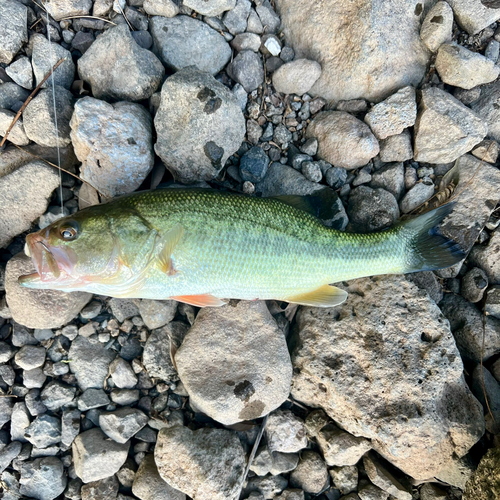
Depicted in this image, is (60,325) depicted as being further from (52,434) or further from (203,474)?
(203,474)

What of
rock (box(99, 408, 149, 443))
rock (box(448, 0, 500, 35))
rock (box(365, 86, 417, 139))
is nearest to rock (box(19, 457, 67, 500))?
rock (box(99, 408, 149, 443))

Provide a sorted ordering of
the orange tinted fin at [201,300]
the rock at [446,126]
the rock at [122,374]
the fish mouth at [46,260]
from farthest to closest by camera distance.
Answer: the rock at [446,126] < the rock at [122,374] < the orange tinted fin at [201,300] < the fish mouth at [46,260]

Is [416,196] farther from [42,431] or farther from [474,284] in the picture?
[42,431]

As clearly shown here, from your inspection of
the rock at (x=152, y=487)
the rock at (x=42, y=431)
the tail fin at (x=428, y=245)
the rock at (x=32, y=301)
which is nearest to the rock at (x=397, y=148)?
the tail fin at (x=428, y=245)

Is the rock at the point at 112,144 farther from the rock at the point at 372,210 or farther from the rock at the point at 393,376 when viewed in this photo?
the rock at the point at 393,376

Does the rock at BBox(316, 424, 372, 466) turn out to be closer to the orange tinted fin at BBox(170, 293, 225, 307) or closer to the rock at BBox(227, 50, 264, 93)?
the orange tinted fin at BBox(170, 293, 225, 307)

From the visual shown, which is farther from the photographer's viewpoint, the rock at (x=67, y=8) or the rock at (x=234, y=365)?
the rock at (x=67, y=8)

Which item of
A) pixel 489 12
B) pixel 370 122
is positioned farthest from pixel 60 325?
pixel 489 12
